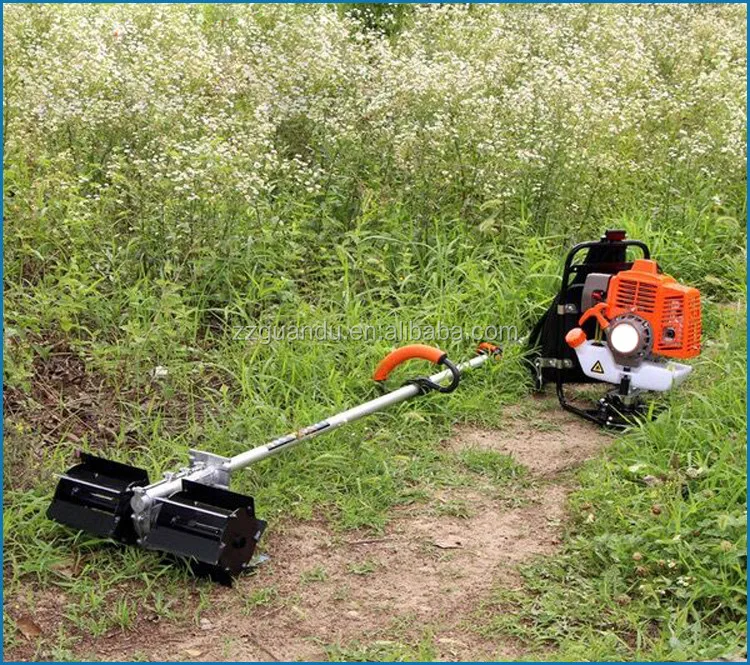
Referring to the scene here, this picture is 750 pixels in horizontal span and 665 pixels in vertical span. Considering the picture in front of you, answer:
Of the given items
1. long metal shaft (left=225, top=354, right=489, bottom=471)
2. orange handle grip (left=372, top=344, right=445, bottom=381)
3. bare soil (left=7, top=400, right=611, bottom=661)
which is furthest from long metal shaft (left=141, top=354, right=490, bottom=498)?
bare soil (left=7, top=400, right=611, bottom=661)

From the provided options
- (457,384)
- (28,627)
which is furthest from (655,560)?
(28,627)

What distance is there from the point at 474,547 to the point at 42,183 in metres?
3.05

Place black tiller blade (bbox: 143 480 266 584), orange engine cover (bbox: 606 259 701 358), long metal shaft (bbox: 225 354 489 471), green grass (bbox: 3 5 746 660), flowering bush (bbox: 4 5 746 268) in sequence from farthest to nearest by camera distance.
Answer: flowering bush (bbox: 4 5 746 268) → orange engine cover (bbox: 606 259 701 358) → long metal shaft (bbox: 225 354 489 471) → green grass (bbox: 3 5 746 660) → black tiller blade (bbox: 143 480 266 584)

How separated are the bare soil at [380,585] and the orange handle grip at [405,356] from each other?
2.28ft

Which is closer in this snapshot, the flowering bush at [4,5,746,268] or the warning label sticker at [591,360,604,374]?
the warning label sticker at [591,360,604,374]

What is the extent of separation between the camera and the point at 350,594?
409 cm

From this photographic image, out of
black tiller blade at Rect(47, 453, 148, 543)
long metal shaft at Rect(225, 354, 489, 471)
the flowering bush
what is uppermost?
the flowering bush

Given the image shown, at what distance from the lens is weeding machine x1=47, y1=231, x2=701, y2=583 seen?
400 centimetres

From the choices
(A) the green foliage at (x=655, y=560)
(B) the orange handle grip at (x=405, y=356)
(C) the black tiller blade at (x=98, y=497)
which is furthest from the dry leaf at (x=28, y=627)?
(B) the orange handle grip at (x=405, y=356)

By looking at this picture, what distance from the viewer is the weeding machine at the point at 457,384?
13.1ft

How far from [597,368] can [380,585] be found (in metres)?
1.84

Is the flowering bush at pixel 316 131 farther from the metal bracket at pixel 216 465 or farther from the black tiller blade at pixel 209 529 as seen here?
the black tiller blade at pixel 209 529

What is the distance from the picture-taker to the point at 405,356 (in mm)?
5320

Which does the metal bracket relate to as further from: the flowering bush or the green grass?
the flowering bush
